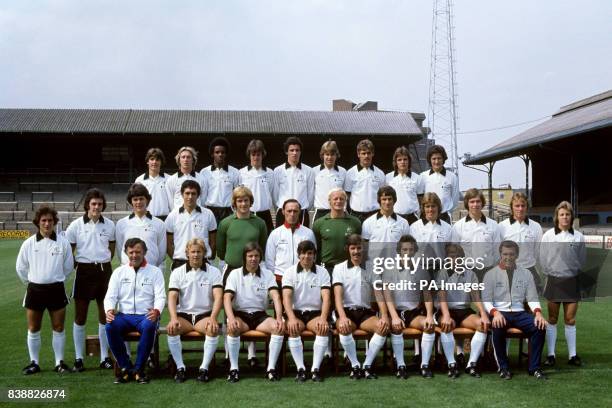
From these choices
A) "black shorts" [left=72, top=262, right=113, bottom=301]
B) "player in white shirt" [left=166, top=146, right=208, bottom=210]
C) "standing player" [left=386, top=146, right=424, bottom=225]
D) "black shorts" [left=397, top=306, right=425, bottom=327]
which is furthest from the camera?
"standing player" [left=386, top=146, right=424, bottom=225]

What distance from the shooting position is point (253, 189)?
716 centimetres

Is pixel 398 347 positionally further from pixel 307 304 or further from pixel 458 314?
pixel 307 304

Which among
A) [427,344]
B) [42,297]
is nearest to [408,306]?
[427,344]

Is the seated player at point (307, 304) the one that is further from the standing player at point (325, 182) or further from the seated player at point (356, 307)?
the standing player at point (325, 182)

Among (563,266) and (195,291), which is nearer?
(195,291)

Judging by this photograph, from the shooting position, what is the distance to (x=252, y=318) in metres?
5.66

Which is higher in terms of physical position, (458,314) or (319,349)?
(458,314)

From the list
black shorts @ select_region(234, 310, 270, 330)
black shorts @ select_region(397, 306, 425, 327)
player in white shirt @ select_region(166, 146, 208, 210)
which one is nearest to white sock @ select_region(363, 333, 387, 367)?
black shorts @ select_region(397, 306, 425, 327)

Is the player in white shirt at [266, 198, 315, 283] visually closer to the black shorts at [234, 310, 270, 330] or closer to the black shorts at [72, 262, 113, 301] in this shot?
the black shorts at [234, 310, 270, 330]

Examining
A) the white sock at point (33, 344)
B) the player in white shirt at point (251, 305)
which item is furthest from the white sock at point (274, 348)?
the white sock at point (33, 344)

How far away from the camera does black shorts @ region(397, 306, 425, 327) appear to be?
5.77 metres

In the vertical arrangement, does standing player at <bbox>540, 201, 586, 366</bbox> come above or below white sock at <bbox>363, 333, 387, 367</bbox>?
above

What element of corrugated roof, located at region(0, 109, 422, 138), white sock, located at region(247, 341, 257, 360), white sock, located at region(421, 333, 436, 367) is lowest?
white sock, located at region(247, 341, 257, 360)

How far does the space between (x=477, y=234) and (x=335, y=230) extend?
4.89 feet
